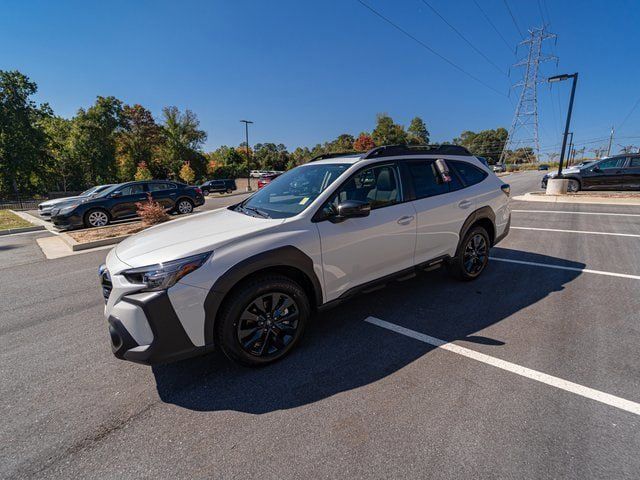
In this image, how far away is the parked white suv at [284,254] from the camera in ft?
7.44

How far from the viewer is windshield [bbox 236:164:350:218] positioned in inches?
122

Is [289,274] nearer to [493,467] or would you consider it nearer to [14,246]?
[493,467]

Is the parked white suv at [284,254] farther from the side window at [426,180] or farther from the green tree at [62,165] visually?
the green tree at [62,165]

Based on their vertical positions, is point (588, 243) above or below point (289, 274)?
below

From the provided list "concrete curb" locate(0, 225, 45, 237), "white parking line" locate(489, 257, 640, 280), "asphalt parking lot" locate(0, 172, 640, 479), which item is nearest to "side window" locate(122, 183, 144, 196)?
"concrete curb" locate(0, 225, 45, 237)

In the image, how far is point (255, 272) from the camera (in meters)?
2.58

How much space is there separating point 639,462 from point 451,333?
152 centimetres

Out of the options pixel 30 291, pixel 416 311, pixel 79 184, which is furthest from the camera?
pixel 79 184

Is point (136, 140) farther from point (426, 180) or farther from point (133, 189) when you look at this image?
point (426, 180)

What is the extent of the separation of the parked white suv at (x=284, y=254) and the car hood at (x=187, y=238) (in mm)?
13

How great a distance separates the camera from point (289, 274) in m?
2.81

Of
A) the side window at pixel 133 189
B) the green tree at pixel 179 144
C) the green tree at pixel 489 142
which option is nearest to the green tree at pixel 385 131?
the green tree at pixel 179 144

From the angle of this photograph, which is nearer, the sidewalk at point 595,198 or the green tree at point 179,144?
the sidewalk at point 595,198

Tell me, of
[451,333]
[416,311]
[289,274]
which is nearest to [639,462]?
[451,333]
